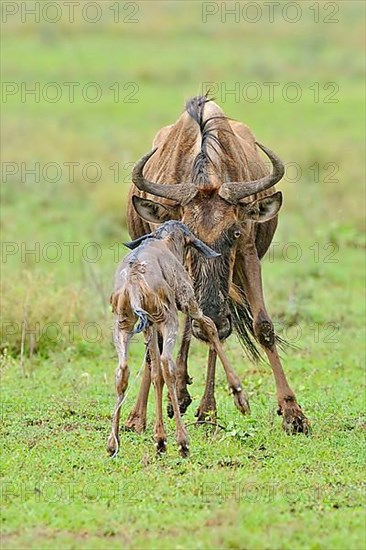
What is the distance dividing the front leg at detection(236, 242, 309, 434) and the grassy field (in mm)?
214

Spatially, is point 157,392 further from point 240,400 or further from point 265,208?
point 265,208

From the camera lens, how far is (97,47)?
42.2 metres

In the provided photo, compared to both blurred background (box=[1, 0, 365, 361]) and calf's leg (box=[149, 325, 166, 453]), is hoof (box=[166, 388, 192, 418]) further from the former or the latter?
blurred background (box=[1, 0, 365, 361])

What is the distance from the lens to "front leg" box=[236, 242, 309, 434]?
926cm

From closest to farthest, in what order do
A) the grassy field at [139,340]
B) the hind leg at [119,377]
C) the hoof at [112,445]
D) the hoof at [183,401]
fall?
the grassy field at [139,340] < the hind leg at [119,377] < the hoof at [112,445] < the hoof at [183,401]

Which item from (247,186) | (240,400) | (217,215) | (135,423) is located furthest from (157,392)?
(247,186)

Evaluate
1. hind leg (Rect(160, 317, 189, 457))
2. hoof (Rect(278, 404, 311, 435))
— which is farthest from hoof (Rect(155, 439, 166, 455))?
hoof (Rect(278, 404, 311, 435))

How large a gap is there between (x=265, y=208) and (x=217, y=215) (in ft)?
2.38

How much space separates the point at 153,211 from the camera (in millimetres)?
9328

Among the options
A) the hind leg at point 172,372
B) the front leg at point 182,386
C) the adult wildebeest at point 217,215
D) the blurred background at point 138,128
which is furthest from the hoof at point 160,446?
the blurred background at point 138,128

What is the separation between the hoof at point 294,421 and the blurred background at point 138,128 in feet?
11.4

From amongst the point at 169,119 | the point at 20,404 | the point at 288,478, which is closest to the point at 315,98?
the point at 169,119

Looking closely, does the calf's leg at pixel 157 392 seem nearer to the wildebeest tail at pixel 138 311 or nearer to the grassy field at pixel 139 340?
the grassy field at pixel 139 340

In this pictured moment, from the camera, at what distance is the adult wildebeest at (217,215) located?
8.79 m
